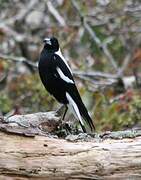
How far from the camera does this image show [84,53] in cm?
1193

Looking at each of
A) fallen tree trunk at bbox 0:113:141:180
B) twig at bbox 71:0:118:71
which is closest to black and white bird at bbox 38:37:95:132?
fallen tree trunk at bbox 0:113:141:180

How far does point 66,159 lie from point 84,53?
7.80 m

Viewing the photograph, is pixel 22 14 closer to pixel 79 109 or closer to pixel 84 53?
pixel 84 53

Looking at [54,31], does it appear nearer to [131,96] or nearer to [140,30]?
[140,30]

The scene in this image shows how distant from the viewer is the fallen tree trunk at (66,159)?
414cm

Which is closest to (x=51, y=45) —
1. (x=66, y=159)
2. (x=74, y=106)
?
(x=74, y=106)

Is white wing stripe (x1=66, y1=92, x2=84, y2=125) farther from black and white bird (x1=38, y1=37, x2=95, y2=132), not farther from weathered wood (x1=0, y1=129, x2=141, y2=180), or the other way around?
weathered wood (x1=0, y1=129, x2=141, y2=180)

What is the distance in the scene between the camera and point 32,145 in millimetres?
4250

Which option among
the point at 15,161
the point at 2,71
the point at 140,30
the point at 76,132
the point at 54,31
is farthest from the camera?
the point at 54,31

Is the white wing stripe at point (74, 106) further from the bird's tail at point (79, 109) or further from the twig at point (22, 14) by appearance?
the twig at point (22, 14)

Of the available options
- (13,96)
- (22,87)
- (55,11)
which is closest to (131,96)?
(22,87)

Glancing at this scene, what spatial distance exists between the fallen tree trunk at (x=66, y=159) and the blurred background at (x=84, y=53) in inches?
122

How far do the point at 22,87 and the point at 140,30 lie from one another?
1992 millimetres

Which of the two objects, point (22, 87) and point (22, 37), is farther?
point (22, 37)
